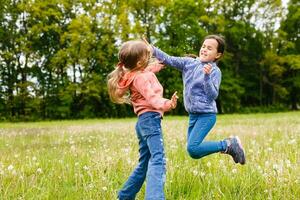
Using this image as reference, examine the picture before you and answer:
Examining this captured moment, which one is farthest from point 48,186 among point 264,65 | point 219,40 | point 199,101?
point 264,65

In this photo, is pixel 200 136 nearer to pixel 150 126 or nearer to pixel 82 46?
pixel 150 126

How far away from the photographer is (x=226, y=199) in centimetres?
545

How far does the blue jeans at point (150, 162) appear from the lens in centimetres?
514

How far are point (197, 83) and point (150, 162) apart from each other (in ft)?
5.25

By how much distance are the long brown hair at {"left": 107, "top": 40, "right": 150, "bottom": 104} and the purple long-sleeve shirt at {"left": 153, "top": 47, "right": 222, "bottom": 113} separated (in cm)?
75

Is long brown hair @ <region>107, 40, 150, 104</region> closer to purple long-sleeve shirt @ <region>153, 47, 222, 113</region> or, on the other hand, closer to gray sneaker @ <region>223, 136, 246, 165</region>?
purple long-sleeve shirt @ <region>153, 47, 222, 113</region>

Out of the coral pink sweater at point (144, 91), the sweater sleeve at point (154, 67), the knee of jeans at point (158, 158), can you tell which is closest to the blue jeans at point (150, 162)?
the knee of jeans at point (158, 158)

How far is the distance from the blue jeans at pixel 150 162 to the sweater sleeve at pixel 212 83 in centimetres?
111

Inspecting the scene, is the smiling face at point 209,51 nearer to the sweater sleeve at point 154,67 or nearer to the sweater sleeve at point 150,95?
the sweater sleeve at point 154,67

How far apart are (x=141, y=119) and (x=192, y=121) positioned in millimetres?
1305

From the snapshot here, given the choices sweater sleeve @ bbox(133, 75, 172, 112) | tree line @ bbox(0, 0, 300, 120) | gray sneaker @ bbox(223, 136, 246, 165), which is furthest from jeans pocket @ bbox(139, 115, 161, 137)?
tree line @ bbox(0, 0, 300, 120)

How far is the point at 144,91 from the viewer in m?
5.33

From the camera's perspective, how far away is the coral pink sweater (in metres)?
5.26

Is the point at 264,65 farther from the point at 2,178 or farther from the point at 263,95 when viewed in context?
the point at 2,178
